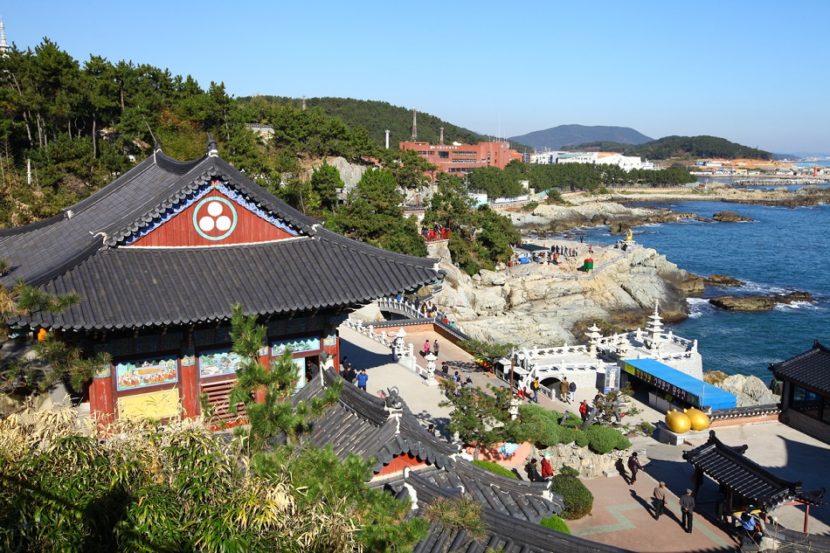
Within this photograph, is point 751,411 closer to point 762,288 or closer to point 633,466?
point 633,466

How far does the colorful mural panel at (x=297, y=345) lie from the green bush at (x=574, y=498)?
7.58 meters

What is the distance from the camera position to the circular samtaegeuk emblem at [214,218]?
60.1 feet

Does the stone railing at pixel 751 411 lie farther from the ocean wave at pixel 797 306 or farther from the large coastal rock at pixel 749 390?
the ocean wave at pixel 797 306

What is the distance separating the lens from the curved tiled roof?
15938mm

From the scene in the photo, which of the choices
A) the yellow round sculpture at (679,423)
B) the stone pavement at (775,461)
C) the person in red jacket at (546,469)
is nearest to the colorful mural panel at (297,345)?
the person in red jacket at (546,469)

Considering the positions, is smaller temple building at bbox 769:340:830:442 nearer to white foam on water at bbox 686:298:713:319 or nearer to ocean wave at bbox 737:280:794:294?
white foam on water at bbox 686:298:713:319

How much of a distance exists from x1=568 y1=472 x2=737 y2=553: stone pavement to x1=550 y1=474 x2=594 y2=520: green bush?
214mm

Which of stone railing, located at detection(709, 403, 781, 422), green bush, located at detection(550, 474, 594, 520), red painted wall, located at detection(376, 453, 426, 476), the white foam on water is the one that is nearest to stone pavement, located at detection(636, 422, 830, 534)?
stone railing, located at detection(709, 403, 781, 422)

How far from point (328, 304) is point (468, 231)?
55859mm

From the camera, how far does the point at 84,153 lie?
4531 centimetres

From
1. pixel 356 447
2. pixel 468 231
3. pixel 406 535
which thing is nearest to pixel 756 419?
pixel 356 447

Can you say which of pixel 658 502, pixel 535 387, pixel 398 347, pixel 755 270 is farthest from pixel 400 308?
pixel 755 270

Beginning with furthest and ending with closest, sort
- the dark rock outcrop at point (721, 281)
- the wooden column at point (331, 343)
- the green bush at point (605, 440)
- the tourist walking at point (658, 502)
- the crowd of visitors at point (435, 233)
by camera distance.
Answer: the dark rock outcrop at point (721, 281)
the crowd of visitors at point (435, 233)
the green bush at point (605, 440)
the tourist walking at point (658, 502)
the wooden column at point (331, 343)

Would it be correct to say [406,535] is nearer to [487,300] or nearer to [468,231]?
[487,300]
